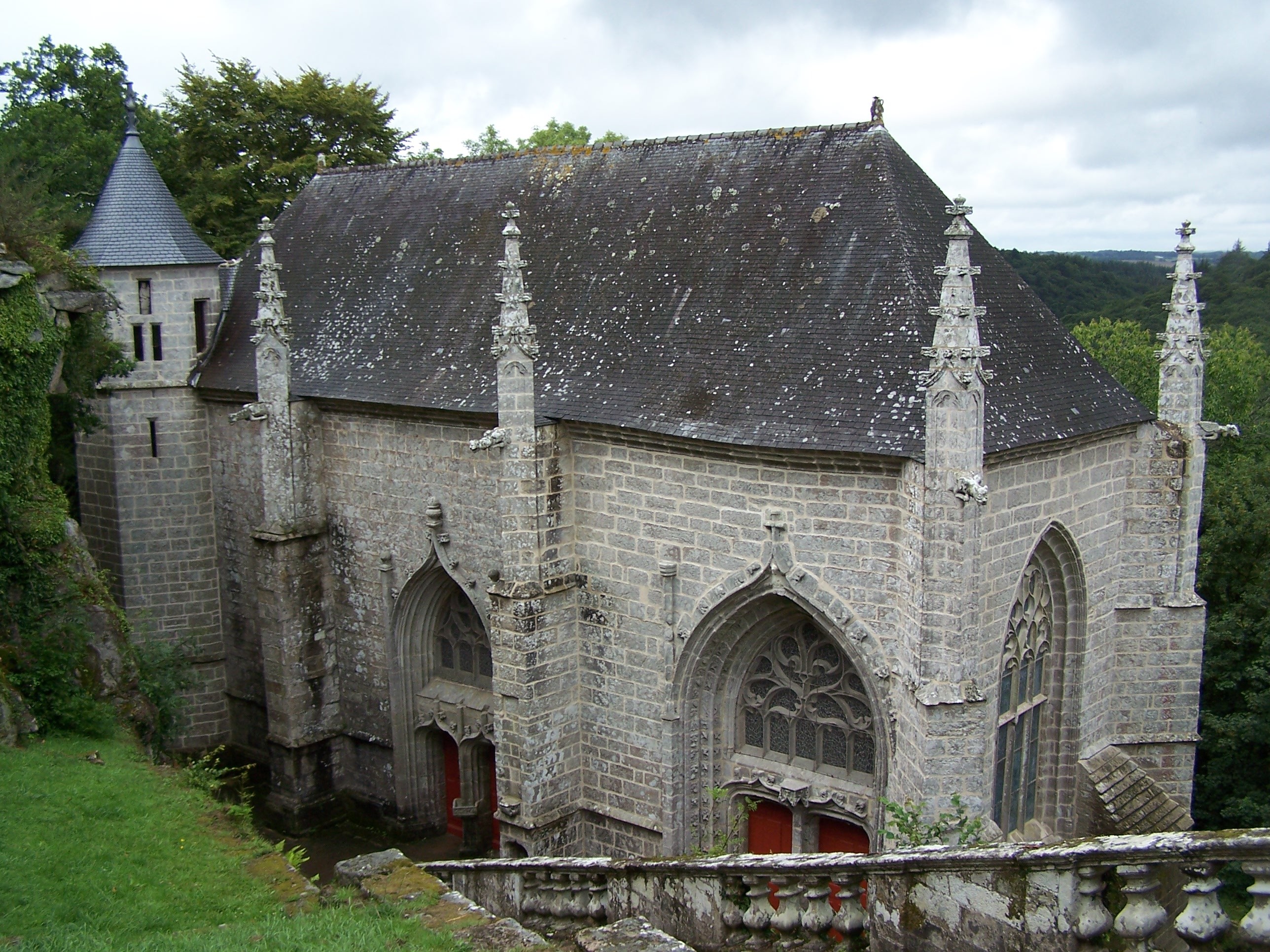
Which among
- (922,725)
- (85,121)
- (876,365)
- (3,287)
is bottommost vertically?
(922,725)

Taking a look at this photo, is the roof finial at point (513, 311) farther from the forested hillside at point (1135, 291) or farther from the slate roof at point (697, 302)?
the forested hillside at point (1135, 291)

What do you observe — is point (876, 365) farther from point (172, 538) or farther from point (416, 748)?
point (172, 538)

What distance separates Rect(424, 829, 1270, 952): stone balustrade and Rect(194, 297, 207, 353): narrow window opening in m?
14.3

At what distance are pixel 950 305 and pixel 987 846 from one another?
584 centimetres

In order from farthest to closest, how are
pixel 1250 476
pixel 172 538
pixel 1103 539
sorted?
pixel 1250 476
pixel 172 538
pixel 1103 539

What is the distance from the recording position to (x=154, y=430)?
19.5m

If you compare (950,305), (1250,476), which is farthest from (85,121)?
(1250,476)

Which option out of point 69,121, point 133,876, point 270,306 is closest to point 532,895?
point 133,876

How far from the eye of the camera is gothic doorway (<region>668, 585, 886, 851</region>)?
512 inches

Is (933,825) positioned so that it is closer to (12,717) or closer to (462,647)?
(462,647)

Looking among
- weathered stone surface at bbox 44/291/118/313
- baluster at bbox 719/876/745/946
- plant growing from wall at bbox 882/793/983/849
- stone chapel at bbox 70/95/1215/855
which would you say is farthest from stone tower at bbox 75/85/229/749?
baluster at bbox 719/876/745/946

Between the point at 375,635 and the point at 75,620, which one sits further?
the point at 375,635

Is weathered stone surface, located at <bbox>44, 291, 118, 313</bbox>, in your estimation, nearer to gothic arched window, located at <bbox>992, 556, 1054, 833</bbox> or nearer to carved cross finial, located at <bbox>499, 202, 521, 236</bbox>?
carved cross finial, located at <bbox>499, 202, 521, 236</bbox>

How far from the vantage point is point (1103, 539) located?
44.9 feet
